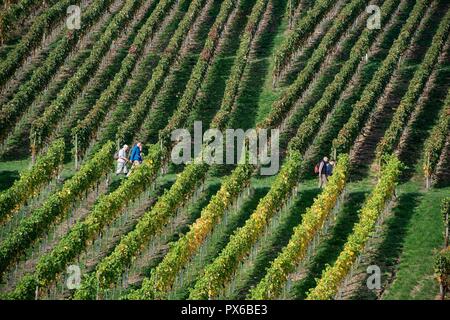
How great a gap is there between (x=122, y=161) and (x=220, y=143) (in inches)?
224

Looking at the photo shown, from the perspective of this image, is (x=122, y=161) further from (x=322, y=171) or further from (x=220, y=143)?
(x=322, y=171)

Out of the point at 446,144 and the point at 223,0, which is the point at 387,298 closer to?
the point at 446,144

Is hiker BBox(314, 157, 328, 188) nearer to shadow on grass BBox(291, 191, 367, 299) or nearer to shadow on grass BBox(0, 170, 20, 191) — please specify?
shadow on grass BBox(291, 191, 367, 299)

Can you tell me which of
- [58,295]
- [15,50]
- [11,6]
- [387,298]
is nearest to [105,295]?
[58,295]

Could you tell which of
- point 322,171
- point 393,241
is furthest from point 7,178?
point 393,241

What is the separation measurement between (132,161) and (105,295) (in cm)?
1093

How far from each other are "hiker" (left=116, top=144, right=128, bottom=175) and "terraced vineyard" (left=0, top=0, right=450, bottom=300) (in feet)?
1.01

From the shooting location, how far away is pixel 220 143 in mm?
50438

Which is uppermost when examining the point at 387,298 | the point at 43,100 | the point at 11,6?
the point at 11,6

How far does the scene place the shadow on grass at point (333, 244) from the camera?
38531 millimetres

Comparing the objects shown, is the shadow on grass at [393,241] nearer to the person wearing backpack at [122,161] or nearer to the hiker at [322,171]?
the hiker at [322,171]

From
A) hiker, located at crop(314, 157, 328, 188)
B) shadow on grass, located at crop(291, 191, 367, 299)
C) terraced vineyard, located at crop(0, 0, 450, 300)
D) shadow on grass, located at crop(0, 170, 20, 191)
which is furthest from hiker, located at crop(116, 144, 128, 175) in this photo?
shadow on grass, located at crop(291, 191, 367, 299)

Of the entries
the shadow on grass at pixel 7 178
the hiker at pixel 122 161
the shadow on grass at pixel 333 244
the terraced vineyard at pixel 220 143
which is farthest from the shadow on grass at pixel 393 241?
the shadow on grass at pixel 7 178

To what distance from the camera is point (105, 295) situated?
3762 centimetres
